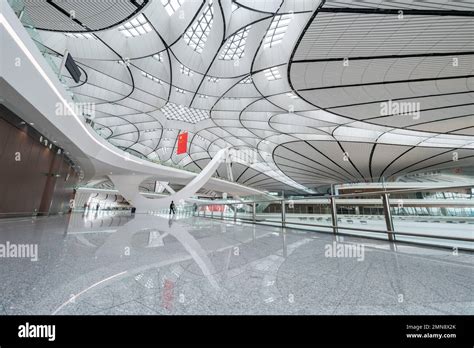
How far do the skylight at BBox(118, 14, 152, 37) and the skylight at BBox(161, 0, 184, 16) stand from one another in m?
1.85

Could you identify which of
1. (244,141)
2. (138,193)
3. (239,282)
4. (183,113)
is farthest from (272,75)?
(138,193)

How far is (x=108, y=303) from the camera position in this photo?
A: 1.61 meters

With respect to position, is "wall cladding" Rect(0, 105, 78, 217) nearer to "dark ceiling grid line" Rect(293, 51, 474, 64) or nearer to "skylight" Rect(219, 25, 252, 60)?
"skylight" Rect(219, 25, 252, 60)

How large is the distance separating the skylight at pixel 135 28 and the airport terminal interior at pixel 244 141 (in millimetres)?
103

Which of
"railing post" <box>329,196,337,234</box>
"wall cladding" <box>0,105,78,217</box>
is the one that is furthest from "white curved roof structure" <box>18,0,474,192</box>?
"railing post" <box>329,196,337,234</box>

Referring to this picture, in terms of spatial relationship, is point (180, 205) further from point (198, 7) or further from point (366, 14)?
point (366, 14)

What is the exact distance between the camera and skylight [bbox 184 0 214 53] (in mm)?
13266

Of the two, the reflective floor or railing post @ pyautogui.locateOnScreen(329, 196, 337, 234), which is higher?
railing post @ pyautogui.locateOnScreen(329, 196, 337, 234)

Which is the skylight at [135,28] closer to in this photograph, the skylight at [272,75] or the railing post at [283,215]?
the skylight at [272,75]

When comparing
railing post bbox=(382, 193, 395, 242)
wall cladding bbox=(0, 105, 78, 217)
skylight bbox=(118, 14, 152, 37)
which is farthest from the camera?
skylight bbox=(118, 14, 152, 37)

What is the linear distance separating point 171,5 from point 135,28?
10.5 ft

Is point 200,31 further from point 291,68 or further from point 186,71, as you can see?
point 291,68

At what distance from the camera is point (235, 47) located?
15.1 m

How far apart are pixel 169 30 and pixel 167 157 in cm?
3315
